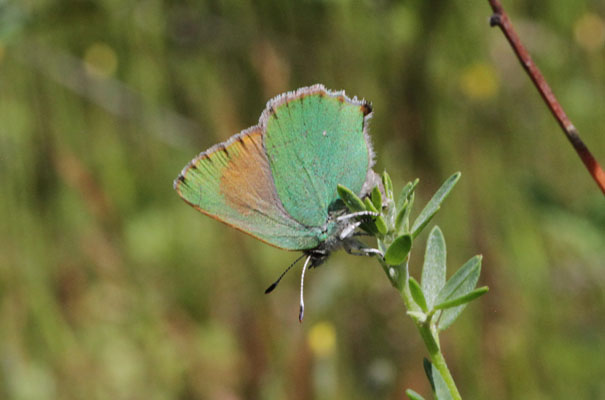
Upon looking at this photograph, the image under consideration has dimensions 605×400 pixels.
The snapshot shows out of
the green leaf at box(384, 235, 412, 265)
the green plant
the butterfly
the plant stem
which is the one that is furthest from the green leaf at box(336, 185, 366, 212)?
the butterfly

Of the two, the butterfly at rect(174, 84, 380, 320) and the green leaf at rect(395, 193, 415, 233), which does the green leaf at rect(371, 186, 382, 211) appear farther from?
the butterfly at rect(174, 84, 380, 320)

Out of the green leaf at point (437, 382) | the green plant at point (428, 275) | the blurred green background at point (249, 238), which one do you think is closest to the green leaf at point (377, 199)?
the green plant at point (428, 275)

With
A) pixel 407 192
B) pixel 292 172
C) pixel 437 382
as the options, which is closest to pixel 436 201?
pixel 407 192

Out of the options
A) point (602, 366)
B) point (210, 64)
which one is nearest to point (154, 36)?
point (210, 64)

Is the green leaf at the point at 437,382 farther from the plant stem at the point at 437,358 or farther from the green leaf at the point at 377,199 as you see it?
the green leaf at the point at 377,199

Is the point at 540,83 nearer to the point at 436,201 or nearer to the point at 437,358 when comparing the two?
the point at 436,201

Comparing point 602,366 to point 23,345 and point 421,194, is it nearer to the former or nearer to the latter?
point 421,194
